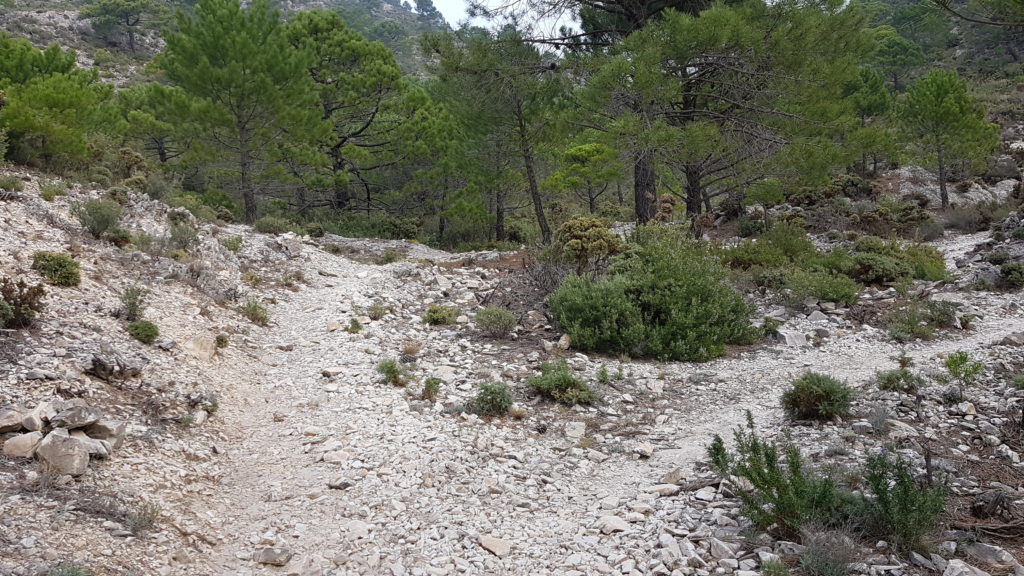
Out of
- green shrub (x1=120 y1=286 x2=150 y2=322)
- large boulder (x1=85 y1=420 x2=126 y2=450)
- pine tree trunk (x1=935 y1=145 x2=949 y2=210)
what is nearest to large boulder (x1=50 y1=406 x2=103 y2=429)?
large boulder (x1=85 y1=420 x2=126 y2=450)

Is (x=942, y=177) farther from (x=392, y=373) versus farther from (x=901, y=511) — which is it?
(x=901, y=511)

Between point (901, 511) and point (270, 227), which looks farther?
point (270, 227)

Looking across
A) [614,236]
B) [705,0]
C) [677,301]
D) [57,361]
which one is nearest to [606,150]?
[614,236]

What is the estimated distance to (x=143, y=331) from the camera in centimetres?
695

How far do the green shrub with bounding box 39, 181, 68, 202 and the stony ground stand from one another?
0.92 feet

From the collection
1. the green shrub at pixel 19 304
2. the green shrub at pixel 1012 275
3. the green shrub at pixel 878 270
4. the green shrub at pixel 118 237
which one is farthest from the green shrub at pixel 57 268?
the green shrub at pixel 1012 275

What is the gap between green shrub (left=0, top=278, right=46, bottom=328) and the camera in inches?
235

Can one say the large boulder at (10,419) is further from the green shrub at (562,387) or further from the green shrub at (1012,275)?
the green shrub at (1012,275)

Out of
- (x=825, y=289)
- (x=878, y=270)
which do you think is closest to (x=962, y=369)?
(x=825, y=289)

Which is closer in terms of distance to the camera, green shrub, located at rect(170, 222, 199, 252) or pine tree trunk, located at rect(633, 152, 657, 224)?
green shrub, located at rect(170, 222, 199, 252)

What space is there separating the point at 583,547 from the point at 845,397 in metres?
3.39

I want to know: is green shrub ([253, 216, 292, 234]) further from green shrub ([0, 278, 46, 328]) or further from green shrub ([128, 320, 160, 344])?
green shrub ([0, 278, 46, 328])

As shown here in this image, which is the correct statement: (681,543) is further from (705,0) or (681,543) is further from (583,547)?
(705,0)

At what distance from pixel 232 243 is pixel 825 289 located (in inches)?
468
